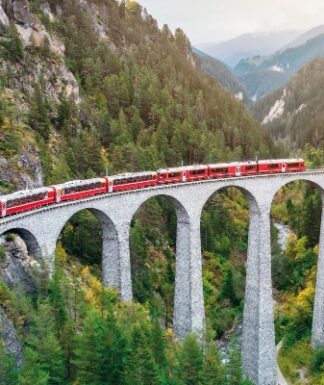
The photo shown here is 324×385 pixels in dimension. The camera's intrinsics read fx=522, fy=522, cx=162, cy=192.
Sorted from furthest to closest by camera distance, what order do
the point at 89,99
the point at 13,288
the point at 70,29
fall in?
1. the point at 70,29
2. the point at 89,99
3. the point at 13,288

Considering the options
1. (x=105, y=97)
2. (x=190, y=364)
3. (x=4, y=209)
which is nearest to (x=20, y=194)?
(x=4, y=209)

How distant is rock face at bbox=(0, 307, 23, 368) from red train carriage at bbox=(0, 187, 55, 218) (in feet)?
20.7

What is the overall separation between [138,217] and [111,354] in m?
34.9

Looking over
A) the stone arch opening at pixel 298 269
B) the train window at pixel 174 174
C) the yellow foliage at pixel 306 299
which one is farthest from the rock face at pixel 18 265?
the yellow foliage at pixel 306 299

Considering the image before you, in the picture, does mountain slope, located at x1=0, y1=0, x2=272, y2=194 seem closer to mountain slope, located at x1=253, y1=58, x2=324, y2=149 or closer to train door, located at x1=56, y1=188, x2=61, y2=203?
train door, located at x1=56, y1=188, x2=61, y2=203

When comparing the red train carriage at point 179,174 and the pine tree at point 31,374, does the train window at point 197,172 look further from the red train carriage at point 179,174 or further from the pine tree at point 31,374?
the pine tree at point 31,374

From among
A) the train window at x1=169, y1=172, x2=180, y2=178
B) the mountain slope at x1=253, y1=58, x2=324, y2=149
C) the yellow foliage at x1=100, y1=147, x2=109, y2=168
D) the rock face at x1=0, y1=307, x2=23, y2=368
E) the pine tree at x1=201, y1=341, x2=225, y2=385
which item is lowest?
the pine tree at x1=201, y1=341, x2=225, y2=385

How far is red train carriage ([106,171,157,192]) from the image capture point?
37.8 meters

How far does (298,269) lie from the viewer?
6150cm

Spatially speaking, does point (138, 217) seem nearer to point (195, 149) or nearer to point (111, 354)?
point (195, 149)

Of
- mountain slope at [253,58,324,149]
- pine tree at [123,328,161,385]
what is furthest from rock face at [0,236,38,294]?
mountain slope at [253,58,324,149]

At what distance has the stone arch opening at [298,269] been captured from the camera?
49562 mm

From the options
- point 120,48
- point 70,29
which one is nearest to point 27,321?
point 70,29

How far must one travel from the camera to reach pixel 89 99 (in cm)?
7712
